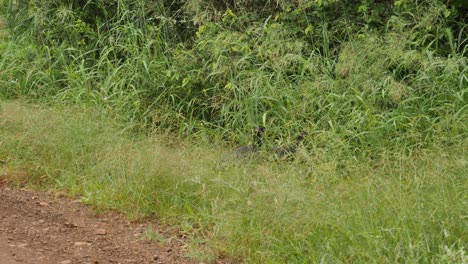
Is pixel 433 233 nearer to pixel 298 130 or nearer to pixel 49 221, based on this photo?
pixel 298 130

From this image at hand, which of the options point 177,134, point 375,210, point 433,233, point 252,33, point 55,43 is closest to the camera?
point 433,233

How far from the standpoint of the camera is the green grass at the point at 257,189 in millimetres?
4500

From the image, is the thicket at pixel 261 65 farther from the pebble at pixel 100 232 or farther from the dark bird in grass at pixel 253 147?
the pebble at pixel 100 232

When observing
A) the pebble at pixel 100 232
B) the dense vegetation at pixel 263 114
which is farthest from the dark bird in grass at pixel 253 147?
the pebble at pixel 100 232

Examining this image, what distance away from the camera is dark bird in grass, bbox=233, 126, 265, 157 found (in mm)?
6235

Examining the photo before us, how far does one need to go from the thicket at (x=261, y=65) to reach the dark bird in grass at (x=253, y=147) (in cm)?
10

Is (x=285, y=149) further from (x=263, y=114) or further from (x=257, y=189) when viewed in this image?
(x=257, y=189)

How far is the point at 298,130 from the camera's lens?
21.3 ft

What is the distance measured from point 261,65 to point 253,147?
103 cm

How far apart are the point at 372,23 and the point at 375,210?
2.98m

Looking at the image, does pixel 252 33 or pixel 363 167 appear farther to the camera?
pixel 252 33

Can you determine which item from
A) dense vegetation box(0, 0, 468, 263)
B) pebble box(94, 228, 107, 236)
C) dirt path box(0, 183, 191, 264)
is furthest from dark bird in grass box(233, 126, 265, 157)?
pebble box(94, 228, 107, 236)

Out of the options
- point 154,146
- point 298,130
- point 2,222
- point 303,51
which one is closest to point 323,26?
point 303,51

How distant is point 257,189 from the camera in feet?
17.3
